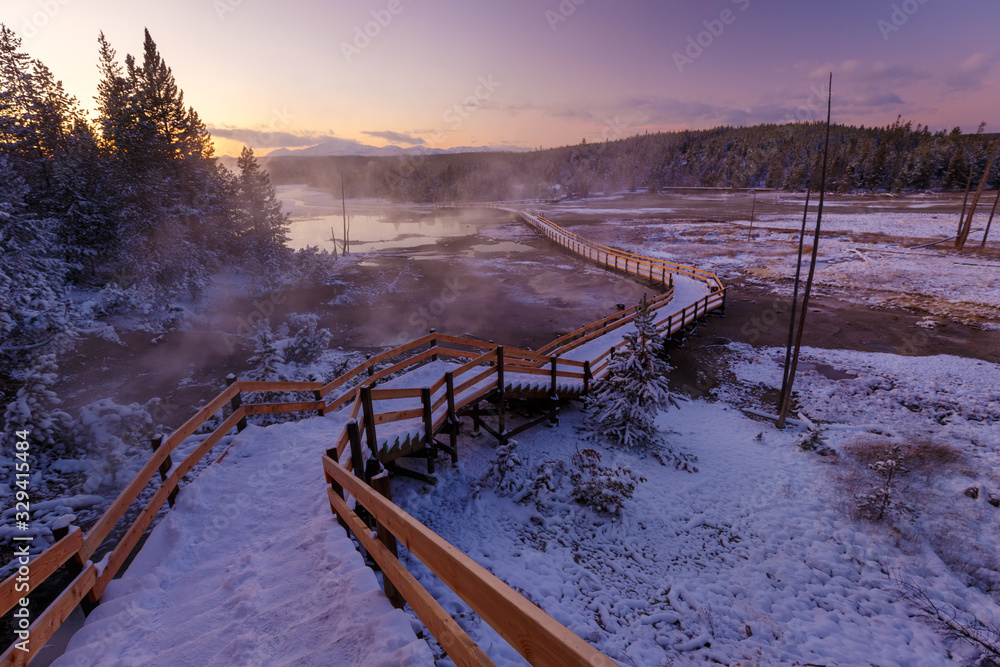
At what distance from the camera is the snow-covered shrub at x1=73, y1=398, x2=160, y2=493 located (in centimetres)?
950

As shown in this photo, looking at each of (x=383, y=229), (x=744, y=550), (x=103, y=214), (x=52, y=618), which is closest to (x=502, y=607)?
(x=52, y=618)

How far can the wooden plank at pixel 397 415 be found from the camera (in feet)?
26.2

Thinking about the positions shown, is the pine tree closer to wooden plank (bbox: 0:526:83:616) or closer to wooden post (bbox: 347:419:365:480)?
wooden post (bbox: 347:419:365:480)

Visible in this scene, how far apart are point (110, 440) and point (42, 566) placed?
30.2 ft

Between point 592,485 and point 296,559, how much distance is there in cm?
668

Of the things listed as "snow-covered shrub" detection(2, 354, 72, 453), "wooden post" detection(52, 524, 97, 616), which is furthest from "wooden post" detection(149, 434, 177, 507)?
"snow-covered shrub" detection(2, 354, 72, 453)

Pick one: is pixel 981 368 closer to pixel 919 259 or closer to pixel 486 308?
pixel 486 308

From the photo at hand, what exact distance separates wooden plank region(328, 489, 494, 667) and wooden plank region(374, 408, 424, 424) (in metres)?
4.31

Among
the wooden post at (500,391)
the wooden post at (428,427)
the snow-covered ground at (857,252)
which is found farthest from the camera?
the snow-covered ground at (857,252)

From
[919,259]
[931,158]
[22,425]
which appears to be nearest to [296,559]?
[22,425]

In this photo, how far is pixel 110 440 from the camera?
10398 millimetres

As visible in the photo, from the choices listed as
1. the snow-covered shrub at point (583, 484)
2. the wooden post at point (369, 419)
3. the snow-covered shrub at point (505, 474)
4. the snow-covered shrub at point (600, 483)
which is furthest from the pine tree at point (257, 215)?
the snow-covered shrub at point (600, 483)

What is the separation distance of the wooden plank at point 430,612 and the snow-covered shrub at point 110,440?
9.50m

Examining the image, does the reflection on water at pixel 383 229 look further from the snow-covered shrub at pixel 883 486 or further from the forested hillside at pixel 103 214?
the snow-covered shrub at pixel 883 486
